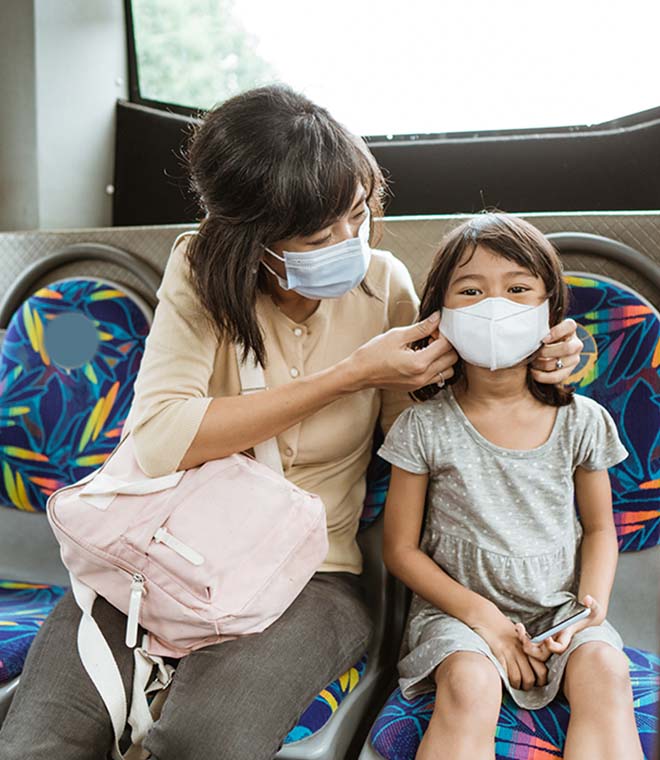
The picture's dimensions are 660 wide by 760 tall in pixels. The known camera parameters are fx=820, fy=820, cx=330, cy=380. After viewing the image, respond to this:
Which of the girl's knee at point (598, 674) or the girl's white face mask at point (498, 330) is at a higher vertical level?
the girl's white face mask at point (498, 330)

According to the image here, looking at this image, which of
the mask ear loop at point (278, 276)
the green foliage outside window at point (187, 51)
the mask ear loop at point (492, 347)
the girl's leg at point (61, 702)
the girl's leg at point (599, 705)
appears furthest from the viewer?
the green foliage outside window at point (187, 51)

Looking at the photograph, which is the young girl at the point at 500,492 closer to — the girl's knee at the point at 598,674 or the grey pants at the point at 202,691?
the girl's knee at the point at 598,674

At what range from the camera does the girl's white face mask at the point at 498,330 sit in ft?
4.29

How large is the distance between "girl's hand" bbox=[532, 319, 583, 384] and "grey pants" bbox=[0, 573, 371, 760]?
54cm

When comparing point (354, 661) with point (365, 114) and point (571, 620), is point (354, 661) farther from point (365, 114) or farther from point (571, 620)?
point (365, 114)

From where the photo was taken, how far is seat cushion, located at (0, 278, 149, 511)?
1966mm

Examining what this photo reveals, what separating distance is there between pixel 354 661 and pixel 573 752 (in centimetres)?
43

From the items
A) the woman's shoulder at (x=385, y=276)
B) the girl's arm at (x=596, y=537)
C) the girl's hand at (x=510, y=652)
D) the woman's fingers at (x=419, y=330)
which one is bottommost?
the girl's hand at (x=510, y=652)

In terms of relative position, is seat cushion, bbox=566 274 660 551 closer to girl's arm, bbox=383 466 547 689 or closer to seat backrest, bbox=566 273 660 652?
seat backrest, bbox=566 273 660 652

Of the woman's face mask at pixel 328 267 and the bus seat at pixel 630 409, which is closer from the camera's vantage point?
the woman's face mask at pixel 328 267

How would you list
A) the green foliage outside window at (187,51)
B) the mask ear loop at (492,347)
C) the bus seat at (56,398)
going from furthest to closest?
the green foliage outside window at (187,51) < the bus seat at (56,398) < the mask ear loop at (492,347)

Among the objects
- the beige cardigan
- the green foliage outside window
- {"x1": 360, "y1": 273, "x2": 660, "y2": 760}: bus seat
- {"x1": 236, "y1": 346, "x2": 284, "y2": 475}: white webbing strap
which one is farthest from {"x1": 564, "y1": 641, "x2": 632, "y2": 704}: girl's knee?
the green foliage outside window

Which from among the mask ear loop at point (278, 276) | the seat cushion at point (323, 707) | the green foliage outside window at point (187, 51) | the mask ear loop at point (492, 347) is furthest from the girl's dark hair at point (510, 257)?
the green foliage outside window at point (187, 51)

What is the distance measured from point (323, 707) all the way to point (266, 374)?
0.57 meters
